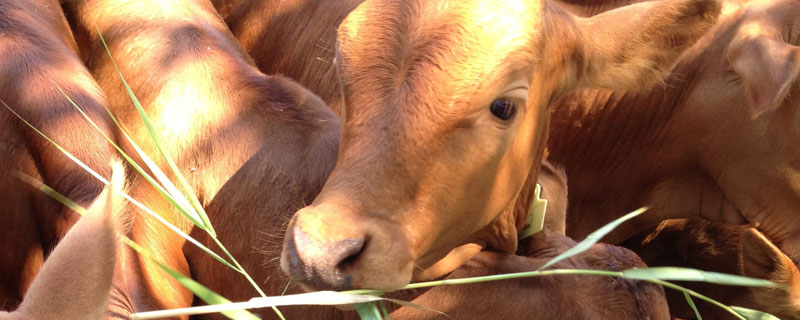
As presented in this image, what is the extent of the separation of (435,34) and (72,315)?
1374mm

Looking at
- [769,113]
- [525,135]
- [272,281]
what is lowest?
[272,281]

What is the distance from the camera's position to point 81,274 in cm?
170

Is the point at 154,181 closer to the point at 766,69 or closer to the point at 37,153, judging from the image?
the point at 37,153

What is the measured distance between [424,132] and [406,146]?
0.06m

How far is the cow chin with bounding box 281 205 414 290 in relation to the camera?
8.07ft

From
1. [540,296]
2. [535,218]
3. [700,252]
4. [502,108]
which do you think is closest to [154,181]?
[502,108]

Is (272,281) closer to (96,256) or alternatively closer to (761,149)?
(96,256)

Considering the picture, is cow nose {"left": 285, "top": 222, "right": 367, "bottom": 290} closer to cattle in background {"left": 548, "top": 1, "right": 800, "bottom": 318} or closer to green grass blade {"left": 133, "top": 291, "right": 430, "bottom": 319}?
green grass blade {"left": 133, "top": 291, "right": 430, "bottom": 319}

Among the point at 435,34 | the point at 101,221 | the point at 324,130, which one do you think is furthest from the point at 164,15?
the point at 101,221

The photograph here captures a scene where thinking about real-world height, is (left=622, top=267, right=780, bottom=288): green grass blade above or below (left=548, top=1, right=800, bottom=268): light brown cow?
above

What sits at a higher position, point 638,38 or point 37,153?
point 638,38

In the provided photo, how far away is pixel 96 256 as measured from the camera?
5.59 feet

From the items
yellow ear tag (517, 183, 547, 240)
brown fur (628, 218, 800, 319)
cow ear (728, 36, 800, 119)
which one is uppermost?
cow ear (728, 36, 800, 119)

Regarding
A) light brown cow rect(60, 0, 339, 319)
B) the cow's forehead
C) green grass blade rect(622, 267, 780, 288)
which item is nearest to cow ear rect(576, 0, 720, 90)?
the cow's forehead
